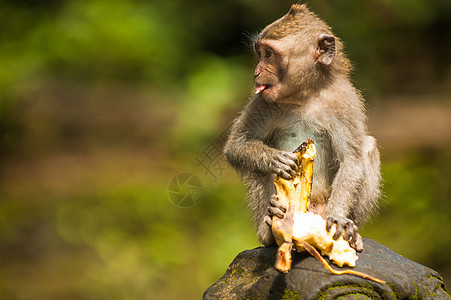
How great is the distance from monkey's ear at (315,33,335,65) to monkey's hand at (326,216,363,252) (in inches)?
62.1

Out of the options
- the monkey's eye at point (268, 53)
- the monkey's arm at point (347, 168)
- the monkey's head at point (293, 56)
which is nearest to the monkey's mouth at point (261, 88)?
the monkey's head at point (293, 56)

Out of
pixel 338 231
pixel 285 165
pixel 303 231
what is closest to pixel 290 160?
pixel 285 165

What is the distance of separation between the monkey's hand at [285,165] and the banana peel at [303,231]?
9 cm

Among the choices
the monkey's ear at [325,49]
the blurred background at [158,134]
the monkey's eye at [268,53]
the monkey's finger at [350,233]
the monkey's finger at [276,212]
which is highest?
the blurred background at [158,134]

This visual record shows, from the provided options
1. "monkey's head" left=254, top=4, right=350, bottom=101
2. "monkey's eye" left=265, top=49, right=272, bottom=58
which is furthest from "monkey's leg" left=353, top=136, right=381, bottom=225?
"monkey's eye" left=265, top=49, right=272, bottom=58

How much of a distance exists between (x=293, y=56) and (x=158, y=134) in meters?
7.72

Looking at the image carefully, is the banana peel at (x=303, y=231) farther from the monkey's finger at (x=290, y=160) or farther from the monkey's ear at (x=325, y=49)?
the monkey's ear at (x=325, y=49)

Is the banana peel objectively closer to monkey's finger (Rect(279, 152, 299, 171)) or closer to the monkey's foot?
the monkey's foot

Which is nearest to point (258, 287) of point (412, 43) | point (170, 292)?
point (170, 292)

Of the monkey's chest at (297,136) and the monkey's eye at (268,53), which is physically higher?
the monkey's eye at (268,53)

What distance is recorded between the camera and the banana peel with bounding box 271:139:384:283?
15.3ft

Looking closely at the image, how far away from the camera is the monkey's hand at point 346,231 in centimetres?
506

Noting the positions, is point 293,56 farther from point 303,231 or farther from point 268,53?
point 303,231

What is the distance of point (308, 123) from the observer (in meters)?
6.16
